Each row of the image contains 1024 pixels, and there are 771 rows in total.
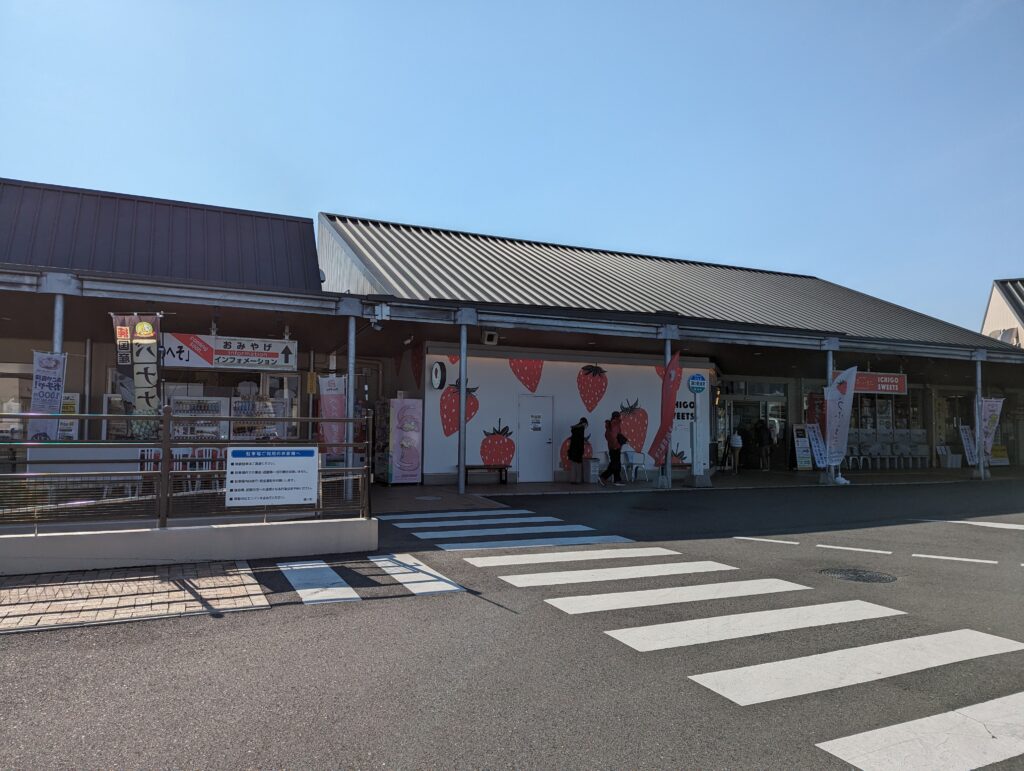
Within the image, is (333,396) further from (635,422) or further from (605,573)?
(635,422)

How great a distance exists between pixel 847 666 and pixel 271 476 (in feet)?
20.0

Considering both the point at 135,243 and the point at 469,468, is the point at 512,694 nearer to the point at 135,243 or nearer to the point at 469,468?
the point at 469,468

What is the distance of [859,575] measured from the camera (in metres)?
7.36

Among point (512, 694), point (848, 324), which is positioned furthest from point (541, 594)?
point (848, 324)

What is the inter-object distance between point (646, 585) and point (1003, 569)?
439cm

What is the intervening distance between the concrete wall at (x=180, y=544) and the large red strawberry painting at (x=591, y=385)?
11.1 metres

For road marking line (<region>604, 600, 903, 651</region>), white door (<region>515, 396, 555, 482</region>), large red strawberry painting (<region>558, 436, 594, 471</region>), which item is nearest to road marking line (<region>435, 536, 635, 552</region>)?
road marking line (<region>604, 600, 903, 651</region>)

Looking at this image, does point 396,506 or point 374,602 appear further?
point 396,506

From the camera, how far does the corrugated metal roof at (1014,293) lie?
26.0 m

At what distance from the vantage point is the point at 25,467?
7.86 metres

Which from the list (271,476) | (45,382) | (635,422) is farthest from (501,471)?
(45,382)

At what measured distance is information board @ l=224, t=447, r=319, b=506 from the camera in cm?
781

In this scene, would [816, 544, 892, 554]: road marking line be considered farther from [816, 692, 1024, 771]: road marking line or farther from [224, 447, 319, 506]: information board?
[224, 447, 319, 506]: information board

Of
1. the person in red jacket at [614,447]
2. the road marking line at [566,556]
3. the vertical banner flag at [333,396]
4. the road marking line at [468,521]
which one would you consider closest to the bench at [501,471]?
the person in red jacket at [614,447]
